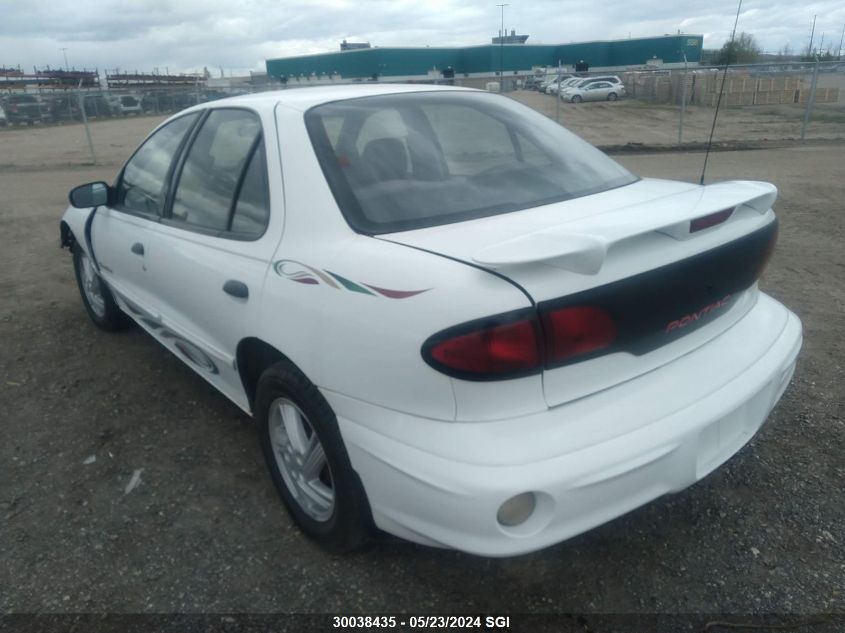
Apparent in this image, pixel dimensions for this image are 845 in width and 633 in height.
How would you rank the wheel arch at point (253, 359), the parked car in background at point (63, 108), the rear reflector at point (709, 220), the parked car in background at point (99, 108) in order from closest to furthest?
the rear reflector at point (709, 220) → the wheel arch at point (253, 359) → the parked car in background at point (63, 108) → the parked car in background at point (99, 108)

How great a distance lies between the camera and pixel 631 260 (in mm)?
2006

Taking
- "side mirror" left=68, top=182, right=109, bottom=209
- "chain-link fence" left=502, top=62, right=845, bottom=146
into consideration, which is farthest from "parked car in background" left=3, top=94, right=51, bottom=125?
"side mirror" left=68, top=182, right=109, bottom=209

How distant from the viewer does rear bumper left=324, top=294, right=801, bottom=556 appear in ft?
6.07

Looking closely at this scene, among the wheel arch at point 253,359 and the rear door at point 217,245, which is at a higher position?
the rear door at point 217,245

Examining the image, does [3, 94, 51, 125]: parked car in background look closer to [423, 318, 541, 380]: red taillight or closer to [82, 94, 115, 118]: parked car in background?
[82, 94, 115, 118]: parked car in background

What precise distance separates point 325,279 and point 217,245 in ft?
2.78

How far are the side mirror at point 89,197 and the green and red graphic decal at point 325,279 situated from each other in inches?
78.3

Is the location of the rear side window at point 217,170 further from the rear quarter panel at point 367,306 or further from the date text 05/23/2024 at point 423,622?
the date text 05/23/2024 at point 423,622

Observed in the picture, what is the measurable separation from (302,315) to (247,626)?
1.05 metres

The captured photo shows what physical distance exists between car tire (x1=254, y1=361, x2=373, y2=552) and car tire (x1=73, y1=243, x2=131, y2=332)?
2399 mm

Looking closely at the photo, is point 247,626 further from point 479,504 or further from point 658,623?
point 658,623

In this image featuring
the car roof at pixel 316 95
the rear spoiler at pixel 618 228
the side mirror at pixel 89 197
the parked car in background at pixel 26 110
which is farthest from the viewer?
the parked car in background at pixel 26 110

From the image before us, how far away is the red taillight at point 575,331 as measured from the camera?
1882 mm

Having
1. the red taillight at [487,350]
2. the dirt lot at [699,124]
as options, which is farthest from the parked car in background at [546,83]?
the red taillight at [487,350]
